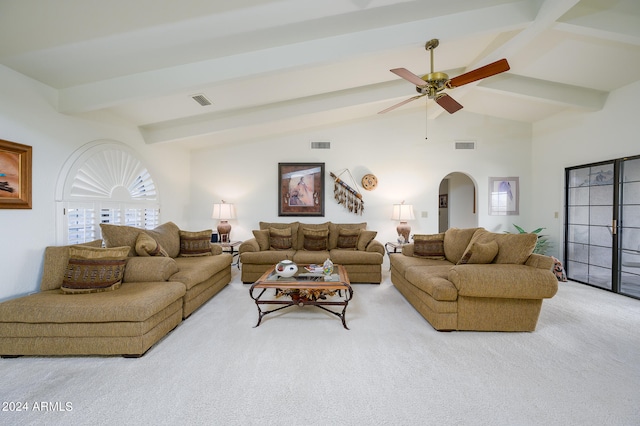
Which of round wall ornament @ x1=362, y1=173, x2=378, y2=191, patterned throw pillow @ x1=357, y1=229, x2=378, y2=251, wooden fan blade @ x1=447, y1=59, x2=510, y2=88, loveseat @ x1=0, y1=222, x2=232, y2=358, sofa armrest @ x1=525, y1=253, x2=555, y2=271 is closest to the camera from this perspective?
loveseat @ x1=0, y1=222, x2=232, y2=358

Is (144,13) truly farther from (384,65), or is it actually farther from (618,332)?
(618,332)

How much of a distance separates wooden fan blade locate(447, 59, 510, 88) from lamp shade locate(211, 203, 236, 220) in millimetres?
4205

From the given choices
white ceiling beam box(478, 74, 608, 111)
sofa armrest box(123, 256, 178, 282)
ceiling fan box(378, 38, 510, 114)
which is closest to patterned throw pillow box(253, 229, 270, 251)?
sofa armrest box(123, 256, 178, 282)

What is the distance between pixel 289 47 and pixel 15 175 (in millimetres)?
3022

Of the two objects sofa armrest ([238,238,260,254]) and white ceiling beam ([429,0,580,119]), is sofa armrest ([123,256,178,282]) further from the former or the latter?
white ceiling beam ([429,0,580,119])

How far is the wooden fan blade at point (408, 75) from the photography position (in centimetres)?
243

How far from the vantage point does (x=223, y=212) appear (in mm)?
5086

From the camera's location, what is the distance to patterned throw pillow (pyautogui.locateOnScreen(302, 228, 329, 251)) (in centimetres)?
469

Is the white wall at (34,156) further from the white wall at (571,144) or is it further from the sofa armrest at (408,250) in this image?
the white wall at (571,144)

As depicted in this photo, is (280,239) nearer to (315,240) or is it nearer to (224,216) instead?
(315,240)

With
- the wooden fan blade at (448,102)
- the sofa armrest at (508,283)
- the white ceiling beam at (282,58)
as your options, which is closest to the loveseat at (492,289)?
the sofa armrest at (508,283)

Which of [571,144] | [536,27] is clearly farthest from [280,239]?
[571,144]

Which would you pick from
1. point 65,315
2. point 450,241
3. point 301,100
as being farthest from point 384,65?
point 65,315

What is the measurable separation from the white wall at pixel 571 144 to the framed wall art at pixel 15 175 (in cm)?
750
